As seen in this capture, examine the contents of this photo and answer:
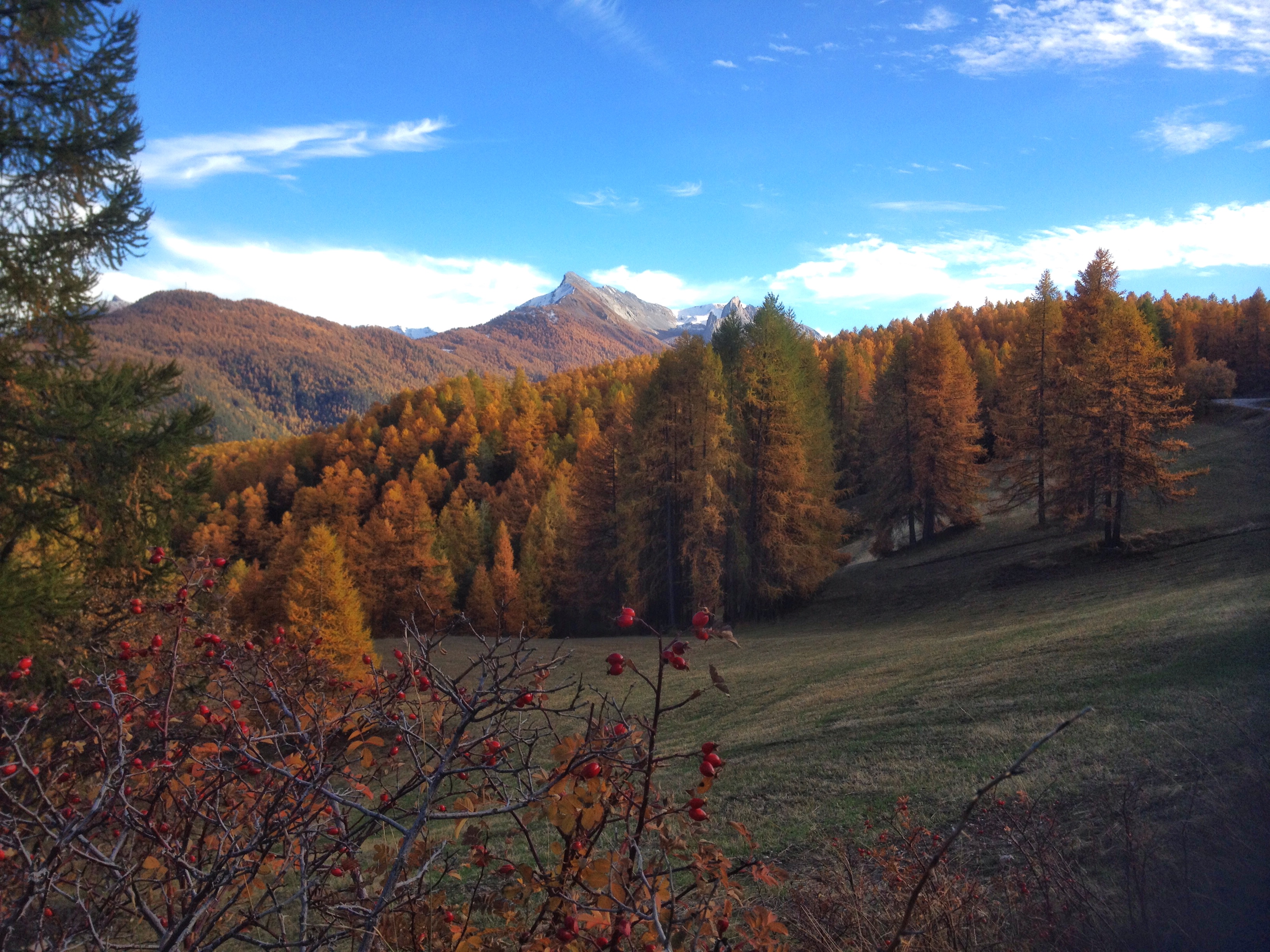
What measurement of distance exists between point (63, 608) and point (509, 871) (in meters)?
7.39

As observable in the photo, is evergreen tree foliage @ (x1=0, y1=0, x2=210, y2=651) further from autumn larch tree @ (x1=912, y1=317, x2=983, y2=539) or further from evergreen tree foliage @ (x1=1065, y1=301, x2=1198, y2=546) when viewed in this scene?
autumn larch tree @ (x1=912, y1=317, x2=983, y2=539)

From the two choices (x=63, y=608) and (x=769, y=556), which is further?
(x=769, y=556)

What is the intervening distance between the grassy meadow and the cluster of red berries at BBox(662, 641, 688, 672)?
323 millimetres

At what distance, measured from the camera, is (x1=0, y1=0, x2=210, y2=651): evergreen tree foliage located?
22.2 ft

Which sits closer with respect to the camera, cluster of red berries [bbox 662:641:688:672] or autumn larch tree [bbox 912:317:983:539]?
cluster of red berries [bbox 662:641:688:672]

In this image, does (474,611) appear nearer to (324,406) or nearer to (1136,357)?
(1136,357)

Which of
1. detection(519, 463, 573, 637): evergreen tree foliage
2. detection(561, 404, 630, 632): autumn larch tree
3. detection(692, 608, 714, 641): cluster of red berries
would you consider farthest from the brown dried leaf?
detection(561, 404, 630, 632): autumn larch tree

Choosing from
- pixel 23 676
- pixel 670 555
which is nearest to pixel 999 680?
pixel 23 676

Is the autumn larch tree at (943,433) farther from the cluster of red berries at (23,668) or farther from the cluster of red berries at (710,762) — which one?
the cluster of red berries at (23,668)

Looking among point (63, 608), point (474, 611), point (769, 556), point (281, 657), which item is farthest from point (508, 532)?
point (281, 657)

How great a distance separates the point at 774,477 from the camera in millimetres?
24938

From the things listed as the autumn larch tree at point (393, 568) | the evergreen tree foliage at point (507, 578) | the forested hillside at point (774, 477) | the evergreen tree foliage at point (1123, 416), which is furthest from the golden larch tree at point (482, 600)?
the evergreen tree foliage at point (1123, 416)

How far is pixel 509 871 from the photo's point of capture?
6.58ft

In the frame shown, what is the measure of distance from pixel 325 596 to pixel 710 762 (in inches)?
730
